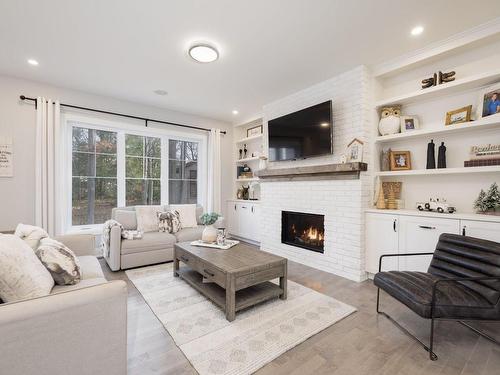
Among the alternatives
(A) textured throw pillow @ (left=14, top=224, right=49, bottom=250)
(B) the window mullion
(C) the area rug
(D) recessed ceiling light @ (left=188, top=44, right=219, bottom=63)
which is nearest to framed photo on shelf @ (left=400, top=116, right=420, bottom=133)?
(C) the area rug

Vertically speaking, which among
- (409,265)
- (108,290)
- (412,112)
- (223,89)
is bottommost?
(409,265)

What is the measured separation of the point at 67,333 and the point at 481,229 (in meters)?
3.11

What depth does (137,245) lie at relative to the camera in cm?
335

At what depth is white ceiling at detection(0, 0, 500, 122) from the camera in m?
2.08

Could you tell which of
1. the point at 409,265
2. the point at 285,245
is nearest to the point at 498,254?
the point at 409,265

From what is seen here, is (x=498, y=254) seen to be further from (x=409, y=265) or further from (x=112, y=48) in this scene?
(x=112, y=48)

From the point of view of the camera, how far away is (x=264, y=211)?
14.5ft

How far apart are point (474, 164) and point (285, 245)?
256 cm

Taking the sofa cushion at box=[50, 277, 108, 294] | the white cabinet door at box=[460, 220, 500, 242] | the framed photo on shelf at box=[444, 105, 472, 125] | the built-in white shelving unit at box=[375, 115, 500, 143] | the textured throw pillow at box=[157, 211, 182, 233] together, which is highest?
the framed photo on shelf at box=[444, 105, 472, 125]

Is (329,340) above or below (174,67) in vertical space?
below

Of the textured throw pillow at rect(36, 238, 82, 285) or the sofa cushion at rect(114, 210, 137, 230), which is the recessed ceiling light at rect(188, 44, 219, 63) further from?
the sofa cushion at rect(114, 210, 137, 230)

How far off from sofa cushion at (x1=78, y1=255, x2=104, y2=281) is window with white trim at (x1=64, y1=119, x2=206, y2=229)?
76.8 inches

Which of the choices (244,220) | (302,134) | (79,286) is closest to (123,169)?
(244,220)

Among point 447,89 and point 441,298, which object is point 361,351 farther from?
point 447,89
